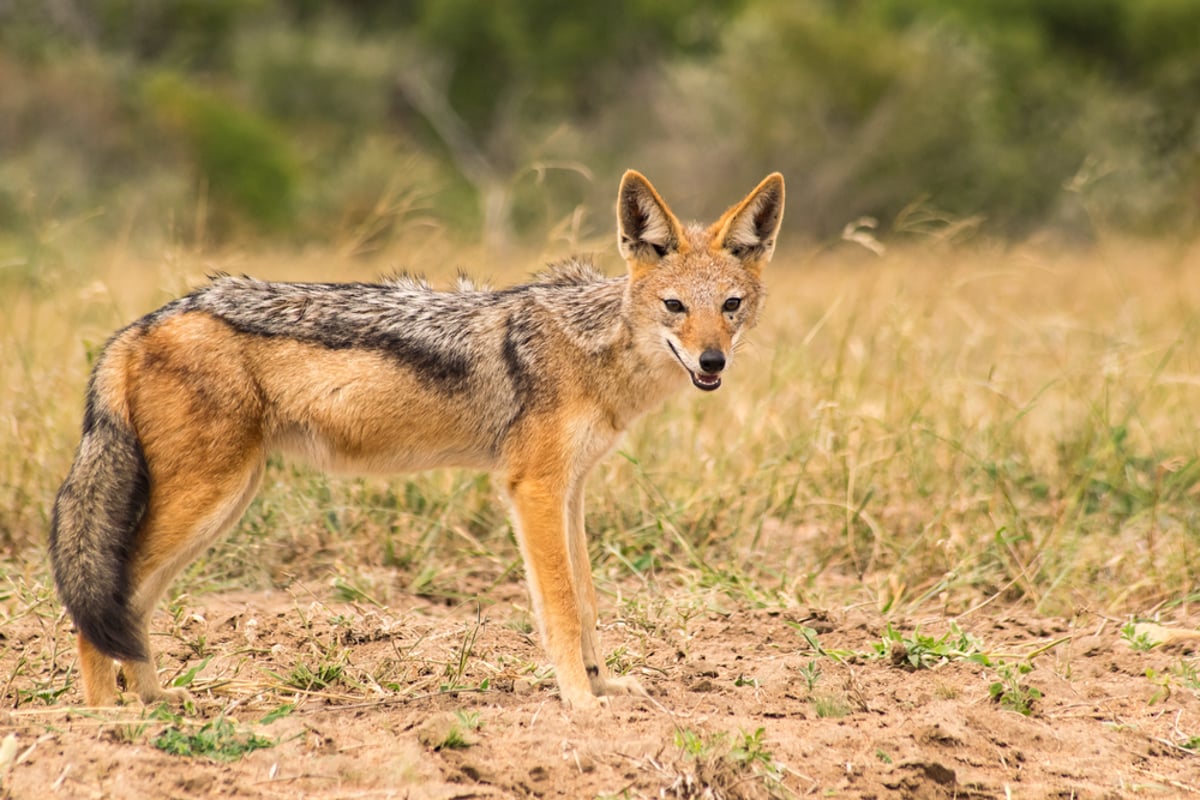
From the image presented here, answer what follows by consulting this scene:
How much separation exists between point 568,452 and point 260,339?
1.20 m

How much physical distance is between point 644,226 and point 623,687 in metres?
1.77

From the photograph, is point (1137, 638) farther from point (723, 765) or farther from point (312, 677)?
point (312, 677)

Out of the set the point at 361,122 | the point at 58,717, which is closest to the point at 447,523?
the point at 58,717

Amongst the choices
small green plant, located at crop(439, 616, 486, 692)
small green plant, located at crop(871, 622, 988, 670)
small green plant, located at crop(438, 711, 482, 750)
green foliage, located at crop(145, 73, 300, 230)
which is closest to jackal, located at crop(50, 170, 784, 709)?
small green plant, located at crop(439, 616, 486, 692)

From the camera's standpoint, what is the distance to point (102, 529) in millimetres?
4734

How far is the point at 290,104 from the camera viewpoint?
38.0 m

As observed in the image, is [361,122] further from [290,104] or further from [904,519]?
[904,519]

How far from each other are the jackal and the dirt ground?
1.10 ft

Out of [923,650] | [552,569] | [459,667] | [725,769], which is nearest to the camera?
[725,769]

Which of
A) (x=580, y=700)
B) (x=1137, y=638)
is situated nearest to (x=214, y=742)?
(x=580, y=700)

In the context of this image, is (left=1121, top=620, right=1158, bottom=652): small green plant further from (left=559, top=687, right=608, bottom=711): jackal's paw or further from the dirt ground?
(left=559, top=687, right=608, bottom=711): jackal's paw

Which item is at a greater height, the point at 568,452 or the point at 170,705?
the point at 568,452

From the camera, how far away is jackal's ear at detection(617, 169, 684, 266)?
5320 mm

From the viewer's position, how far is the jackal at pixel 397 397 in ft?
15.7
